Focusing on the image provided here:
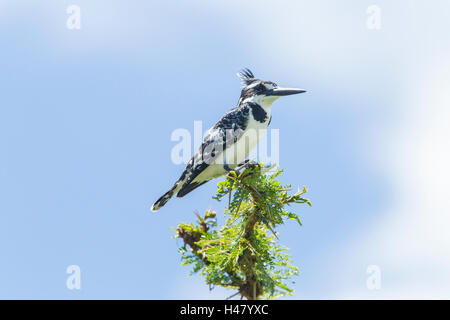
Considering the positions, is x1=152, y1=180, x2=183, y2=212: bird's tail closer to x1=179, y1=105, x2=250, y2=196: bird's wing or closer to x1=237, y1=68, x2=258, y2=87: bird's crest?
x1=179, y1=105, x2=250, y2=196: bird's wing

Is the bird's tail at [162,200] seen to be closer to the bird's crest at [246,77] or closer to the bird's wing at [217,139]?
the bird's wing at [217,139]

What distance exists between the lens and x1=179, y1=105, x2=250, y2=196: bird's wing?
8.78 m

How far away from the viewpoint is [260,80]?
10.1 m

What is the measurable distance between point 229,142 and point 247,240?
4028mm

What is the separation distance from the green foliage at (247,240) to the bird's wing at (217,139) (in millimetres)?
2675

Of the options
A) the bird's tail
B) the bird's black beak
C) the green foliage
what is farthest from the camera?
the bird's black beak

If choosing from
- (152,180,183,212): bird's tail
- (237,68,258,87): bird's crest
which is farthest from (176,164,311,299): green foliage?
(237,68,258,87): bird's crest

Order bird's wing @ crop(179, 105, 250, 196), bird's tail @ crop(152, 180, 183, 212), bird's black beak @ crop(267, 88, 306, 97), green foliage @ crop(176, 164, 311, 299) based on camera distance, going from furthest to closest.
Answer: bird's black beak @ crop(267, 88, 306, 97)
bird's wing @ crop(179, 105, 250, 196)
bird's tail @ crop(152, 180, 183, 212)
green foliage @ crop(176, 164, 311, 299)

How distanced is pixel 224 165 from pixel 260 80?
2.21 meters

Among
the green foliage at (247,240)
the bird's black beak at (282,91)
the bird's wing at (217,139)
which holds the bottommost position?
the green foliage at (247,240)

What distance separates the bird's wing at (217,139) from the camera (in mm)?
8780

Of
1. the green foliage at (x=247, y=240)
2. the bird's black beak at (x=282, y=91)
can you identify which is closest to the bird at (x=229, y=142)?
the bird's black beak at (x=282, y=91)
